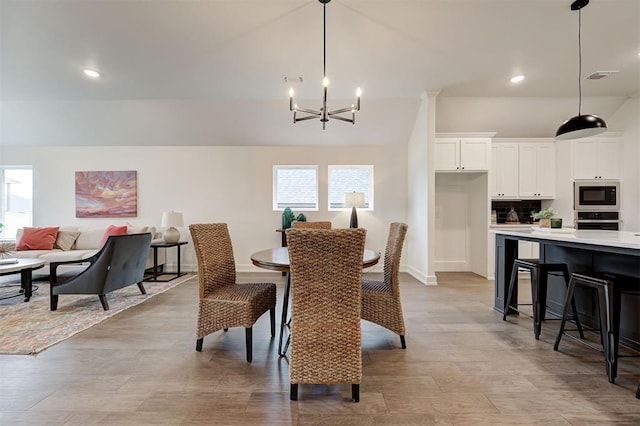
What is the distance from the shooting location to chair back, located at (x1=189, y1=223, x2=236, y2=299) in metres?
2.25

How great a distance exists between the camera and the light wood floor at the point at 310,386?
1553mm

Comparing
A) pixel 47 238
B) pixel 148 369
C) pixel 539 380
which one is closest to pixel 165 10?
pixel 148 369

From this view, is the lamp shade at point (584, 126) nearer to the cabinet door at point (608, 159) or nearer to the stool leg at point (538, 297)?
the stool leg at point (538, 297)

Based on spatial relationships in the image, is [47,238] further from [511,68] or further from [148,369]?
[511,68]

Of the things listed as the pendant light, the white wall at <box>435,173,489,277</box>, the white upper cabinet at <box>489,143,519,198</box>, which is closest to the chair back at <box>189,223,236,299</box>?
the pendant light

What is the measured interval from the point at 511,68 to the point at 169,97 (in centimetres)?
496

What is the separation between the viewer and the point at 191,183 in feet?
18.0

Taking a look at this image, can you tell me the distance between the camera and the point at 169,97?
15.1ft

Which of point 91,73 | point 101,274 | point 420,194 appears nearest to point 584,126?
point 420,194

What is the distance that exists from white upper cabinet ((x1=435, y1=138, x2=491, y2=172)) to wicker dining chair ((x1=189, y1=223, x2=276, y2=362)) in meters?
3.63

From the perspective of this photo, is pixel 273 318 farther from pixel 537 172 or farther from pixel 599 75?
pixel 599 75

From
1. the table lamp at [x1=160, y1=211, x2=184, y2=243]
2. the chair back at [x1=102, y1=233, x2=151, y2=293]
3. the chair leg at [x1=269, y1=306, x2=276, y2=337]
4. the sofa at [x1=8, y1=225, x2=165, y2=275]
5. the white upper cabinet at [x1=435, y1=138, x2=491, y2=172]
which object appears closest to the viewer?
the chair leg at [x1=269, y1=306, x2=276, y2=337]

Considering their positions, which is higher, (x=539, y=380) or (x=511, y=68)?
(x=511, y=68)

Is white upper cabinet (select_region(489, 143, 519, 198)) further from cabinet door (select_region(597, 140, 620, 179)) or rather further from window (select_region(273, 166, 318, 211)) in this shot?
window (select_region(273, 166, 318, 211))
